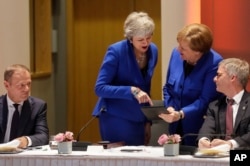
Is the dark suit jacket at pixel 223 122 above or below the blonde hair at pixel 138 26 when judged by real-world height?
below

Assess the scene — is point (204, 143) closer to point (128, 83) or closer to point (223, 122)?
point (223, 122)

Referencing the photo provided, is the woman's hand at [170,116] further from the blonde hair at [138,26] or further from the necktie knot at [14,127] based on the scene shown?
the necktie knot at [14,127]

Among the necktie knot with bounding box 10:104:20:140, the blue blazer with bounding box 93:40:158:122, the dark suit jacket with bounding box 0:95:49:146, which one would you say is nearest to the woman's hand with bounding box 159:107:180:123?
the blue blazer with bounding box 93:40:158:122

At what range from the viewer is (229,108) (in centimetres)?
402

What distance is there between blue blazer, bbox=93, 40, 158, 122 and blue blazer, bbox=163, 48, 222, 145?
23 cm

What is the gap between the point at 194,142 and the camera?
4293mm

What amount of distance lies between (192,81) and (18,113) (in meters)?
1.17

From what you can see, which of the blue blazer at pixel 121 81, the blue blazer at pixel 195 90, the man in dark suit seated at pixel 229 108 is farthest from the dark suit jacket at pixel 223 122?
the blue blazer at pixel 121 81

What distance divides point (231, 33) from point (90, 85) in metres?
2.71

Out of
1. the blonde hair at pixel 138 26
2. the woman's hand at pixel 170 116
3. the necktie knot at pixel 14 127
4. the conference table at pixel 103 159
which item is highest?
the blonde hair at pixel 138 26

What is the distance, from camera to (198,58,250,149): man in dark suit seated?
12.9 ft

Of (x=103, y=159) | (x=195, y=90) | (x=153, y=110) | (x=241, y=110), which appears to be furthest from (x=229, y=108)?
(x=103, y=159)

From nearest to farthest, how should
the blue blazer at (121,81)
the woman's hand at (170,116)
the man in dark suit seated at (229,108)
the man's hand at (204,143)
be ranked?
1. the man's hand at (204,143)
2. the man in dark suit seated at (229,108)
3. the woman's hand at (170,116)
4. the blue blazer at (121,81)

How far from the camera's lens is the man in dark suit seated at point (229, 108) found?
3938 mm
